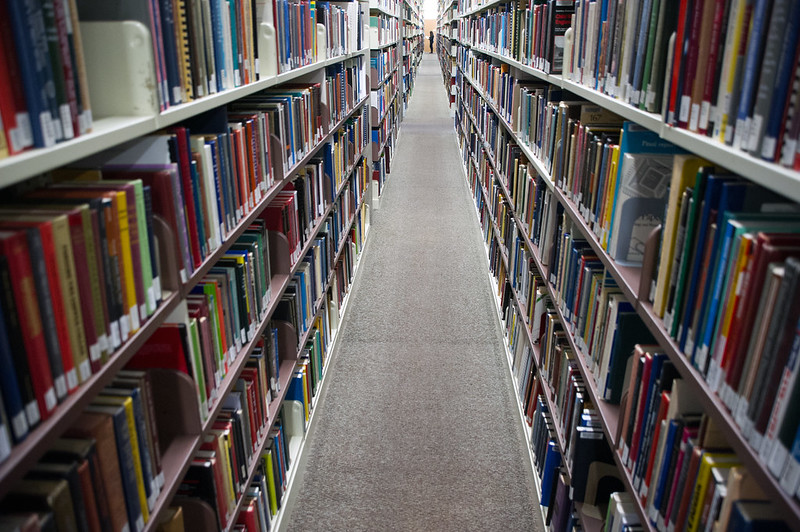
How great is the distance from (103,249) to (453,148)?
781cm

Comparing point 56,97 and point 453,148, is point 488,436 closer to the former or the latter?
→ point 56,97

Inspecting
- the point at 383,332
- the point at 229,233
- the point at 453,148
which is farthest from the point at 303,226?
the point at 453,148

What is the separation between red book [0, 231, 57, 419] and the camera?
735mm

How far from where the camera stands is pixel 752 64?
2.73 ft

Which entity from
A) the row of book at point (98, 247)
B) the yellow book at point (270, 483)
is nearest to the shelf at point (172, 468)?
the row of book at point (98, 247)

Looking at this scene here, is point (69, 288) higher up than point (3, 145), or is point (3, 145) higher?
point (3, 145)

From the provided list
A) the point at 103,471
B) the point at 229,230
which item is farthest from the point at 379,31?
the point at 103,471

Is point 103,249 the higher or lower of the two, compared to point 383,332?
higher

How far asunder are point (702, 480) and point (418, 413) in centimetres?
187

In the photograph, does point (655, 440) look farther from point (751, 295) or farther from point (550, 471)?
point (550, 471)

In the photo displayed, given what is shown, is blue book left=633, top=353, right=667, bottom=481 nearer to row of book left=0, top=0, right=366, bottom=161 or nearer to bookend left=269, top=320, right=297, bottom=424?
row of book left=0, top=0, right=366, bottom=161

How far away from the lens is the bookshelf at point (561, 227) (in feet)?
2.73

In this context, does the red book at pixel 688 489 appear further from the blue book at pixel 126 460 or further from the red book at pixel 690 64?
the blue book at pixel 126 460

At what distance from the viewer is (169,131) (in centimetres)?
125
